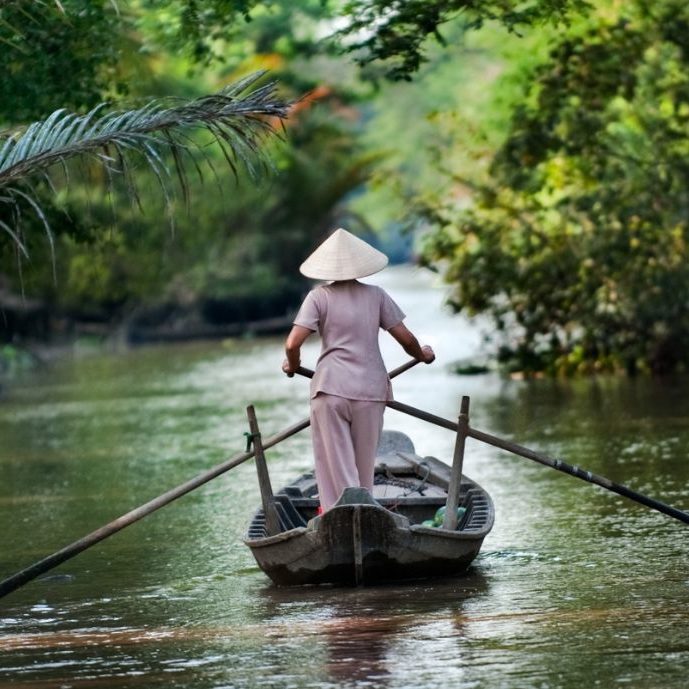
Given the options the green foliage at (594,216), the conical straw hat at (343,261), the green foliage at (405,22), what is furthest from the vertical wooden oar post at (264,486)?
the green foliage at (594,216)

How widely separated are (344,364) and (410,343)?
48 cm

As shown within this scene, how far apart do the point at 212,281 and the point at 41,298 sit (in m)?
6.52

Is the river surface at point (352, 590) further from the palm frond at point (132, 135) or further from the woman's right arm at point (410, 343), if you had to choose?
the palm frond at point (132, 135)

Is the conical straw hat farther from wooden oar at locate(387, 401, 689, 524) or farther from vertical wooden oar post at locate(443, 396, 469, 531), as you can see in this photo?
vertical wooden oar post at locate(443, 396, 469, 531)

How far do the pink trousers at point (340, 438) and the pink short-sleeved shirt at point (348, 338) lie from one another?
62 millimetres

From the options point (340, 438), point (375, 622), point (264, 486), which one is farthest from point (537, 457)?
point (375, 622)

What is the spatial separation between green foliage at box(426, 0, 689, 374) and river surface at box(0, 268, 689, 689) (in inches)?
61.7

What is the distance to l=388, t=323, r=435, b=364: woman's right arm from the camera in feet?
35.8

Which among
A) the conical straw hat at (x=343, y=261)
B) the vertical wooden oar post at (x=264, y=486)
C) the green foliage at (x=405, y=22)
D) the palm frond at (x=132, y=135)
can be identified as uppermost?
the green foliage at (x=405, y=22)

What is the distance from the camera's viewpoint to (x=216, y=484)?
57.9ft

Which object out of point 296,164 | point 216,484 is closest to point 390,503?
point 216,484

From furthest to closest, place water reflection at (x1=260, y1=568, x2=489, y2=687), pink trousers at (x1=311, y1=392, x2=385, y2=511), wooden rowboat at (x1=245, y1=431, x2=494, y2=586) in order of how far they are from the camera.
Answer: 1. pink trousers at (x1=311, y1=392, x2=385, y2=511)
2. wooden rowboat at (x1=245, y1=431, x2=494, y2=586)
3. water reflection at (x1=260, y1=568, x2=489, y2=687)

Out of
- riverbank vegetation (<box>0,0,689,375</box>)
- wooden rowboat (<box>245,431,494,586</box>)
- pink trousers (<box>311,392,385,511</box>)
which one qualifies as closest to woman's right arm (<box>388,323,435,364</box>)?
pink trousers (<box>311,392,385,511</box>)

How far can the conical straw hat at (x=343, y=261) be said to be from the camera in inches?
419
